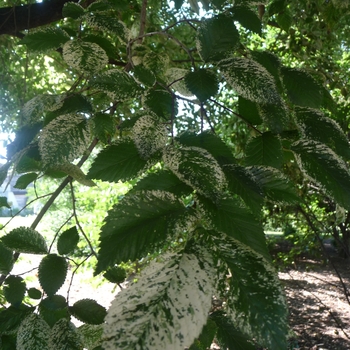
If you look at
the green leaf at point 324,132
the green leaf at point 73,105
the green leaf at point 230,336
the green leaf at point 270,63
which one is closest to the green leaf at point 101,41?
the green leaf at point 73,105

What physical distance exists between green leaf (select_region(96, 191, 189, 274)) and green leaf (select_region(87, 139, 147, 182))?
0.10 metres

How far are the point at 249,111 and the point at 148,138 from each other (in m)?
0.20

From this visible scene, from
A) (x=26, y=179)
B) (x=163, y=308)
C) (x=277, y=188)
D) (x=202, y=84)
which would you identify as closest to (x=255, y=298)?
(x=163, y=308)

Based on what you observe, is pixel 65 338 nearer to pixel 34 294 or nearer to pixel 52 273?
pixel 52 273

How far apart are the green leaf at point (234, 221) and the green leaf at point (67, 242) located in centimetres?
43

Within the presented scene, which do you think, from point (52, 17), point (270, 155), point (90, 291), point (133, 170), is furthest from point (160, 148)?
point (90, 291)

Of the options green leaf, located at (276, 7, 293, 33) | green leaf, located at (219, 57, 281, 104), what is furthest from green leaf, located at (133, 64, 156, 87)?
green leaf, located at (276, 7, 293, 33)

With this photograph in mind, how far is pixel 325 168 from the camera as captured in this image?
451 mm

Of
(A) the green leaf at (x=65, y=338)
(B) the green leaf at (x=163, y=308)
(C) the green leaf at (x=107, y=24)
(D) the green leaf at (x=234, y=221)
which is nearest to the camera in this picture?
(B) the green leaf at (x=163, y=308)

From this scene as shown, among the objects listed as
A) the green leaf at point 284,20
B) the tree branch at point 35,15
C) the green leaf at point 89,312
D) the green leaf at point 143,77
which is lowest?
the green leaf at point 89,312

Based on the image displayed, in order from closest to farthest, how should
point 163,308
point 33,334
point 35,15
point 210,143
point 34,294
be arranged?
point 163,308, point 210,143, point 33,334, point 34,294, point 35,15

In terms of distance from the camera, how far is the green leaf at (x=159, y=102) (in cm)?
54

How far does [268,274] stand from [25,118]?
17.1 inches

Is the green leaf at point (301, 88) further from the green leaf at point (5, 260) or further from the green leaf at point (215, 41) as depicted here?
the green leaf at point (5, 260)
